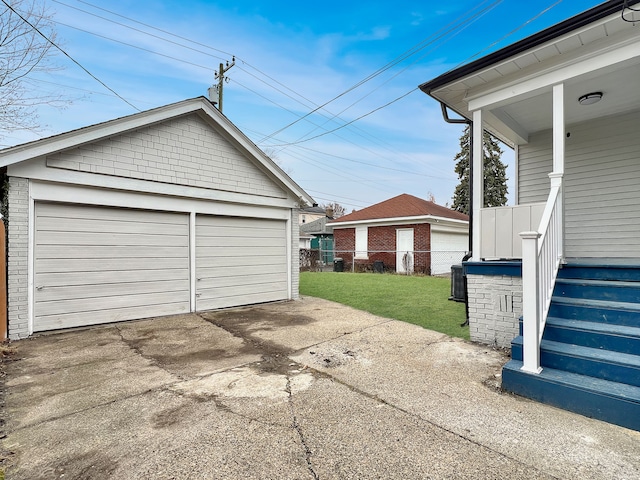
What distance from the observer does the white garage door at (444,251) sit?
16.2m

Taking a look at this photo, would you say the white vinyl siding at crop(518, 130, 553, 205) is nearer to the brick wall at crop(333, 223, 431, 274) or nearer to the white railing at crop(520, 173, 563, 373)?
the white railing at crop(520, 173, 563, 373)

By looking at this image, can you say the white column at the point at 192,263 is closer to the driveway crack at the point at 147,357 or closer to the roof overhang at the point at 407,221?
the driveway crack at the point at 147,357

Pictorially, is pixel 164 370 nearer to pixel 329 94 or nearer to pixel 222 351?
pixel 222 351

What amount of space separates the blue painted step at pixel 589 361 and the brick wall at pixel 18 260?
6820mm

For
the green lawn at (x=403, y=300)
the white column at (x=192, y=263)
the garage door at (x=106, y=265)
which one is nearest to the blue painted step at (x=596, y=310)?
the green lawn at (x=403, y=300)

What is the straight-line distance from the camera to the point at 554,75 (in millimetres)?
4430

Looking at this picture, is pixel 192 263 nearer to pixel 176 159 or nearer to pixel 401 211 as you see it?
pixel 176 159

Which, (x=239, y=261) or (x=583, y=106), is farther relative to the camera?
(x=239, y=261)

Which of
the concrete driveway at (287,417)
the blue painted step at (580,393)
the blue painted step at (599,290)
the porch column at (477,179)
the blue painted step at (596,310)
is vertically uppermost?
the porch column at (477,179)

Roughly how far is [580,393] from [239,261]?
657 centimetres

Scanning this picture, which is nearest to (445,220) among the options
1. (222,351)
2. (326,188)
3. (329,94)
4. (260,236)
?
(329,94)

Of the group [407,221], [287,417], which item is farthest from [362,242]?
[287,417]

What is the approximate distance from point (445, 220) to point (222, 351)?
47.8 ft

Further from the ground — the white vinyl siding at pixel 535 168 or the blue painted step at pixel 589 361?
the white vinyl siding at pixel 535 168
